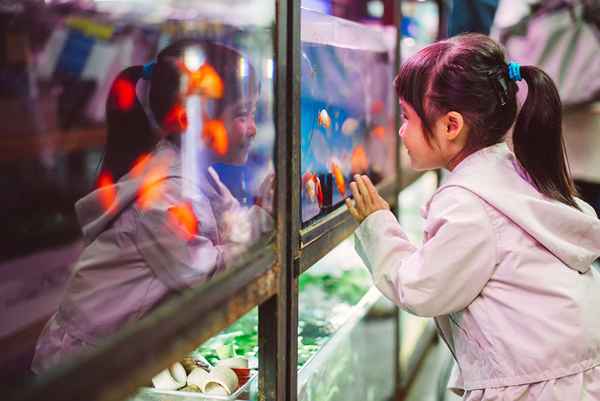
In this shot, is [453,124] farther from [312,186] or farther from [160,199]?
[160,199]

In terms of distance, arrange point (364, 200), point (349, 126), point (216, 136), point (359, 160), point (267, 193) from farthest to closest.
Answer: point (359, 160), point (349, 126), point (364, 200), point (267, 193), point (216, 136)

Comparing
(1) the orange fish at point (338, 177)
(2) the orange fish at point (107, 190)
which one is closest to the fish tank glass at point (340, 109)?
(1) the orange fish at point (338, 177)

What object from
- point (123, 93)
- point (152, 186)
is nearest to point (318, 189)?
point (152, 186)

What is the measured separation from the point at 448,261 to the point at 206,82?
25.2 inches

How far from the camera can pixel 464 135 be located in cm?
181

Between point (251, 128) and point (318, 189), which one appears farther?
point (318, 189)

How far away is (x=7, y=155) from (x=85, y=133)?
6.2 inches

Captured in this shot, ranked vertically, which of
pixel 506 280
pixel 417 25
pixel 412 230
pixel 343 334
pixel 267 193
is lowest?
pixel 412 230

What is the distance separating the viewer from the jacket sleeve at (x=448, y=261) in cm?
163

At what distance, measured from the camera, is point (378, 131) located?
280cm

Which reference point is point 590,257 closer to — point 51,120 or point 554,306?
point 554,306

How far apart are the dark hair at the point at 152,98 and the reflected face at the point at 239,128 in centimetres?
2

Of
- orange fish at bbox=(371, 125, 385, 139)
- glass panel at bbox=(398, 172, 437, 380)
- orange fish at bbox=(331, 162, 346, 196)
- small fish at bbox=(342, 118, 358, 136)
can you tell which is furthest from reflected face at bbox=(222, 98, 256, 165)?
glass panel at bbox=(398, 172, 437, 380)

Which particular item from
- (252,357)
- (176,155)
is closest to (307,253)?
(252,357)
